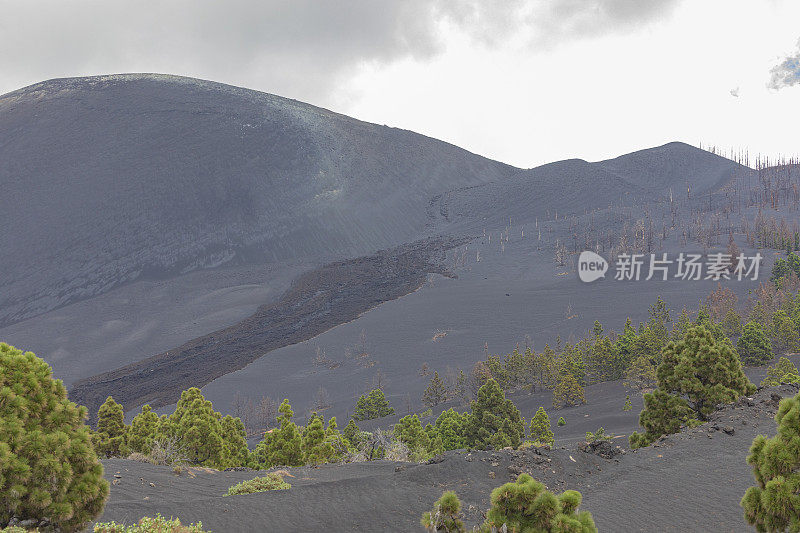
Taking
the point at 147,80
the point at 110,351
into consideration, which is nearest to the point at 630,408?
the point at 110,351

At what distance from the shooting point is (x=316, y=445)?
20453 millimetres

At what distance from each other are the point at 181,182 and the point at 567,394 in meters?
115

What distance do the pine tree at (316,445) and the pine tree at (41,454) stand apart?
Result: 1313 centimetres

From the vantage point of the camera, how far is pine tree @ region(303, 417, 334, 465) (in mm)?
19906

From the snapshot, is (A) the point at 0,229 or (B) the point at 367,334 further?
(A) the point at 0,229

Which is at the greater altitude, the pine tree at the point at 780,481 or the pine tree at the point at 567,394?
the pine tree at the point at 780,481

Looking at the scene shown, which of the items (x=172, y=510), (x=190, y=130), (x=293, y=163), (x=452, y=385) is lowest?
(x=452, y=385)

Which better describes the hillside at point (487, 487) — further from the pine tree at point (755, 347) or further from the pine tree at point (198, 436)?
the pine tree at point (755, 347)

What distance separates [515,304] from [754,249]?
38601 mm

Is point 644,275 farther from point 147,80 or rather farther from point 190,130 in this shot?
point 147,80

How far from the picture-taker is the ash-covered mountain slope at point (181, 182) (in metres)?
112

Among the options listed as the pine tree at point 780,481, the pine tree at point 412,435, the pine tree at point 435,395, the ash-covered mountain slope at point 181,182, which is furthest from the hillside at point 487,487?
the ash-covered mountain slope at point 181,182

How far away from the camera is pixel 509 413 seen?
2373 cm

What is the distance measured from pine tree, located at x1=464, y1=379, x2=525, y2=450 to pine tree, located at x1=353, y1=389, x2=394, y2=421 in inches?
831
